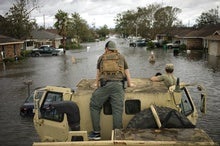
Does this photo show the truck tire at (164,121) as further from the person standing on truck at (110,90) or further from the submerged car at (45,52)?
the submerged car at (45,52)

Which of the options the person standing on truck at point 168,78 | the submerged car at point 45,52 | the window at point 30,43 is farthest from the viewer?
the window at point 30,43

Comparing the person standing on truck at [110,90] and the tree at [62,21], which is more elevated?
the tree at [62,21]

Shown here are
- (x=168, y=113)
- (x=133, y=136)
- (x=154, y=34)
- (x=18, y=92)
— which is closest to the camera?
(x=133, y=136)

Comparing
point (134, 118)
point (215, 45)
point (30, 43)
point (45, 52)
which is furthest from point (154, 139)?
point (30, 43)

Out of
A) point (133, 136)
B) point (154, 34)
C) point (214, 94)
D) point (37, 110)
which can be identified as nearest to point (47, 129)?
point (37, 110)

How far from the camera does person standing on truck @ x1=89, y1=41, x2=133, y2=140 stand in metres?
5.38

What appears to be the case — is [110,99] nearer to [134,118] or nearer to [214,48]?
[134,118]

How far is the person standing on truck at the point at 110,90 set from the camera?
5.38 meters

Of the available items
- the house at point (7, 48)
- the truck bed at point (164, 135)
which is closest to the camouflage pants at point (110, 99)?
the truck bed at point (164, 135)

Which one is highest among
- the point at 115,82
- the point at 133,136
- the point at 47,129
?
the point at 115,82

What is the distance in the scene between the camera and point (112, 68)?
5555 mm

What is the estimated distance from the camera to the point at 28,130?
10805mm

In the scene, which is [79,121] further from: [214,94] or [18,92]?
[18,92]

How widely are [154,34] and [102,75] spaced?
8016 centimetres
